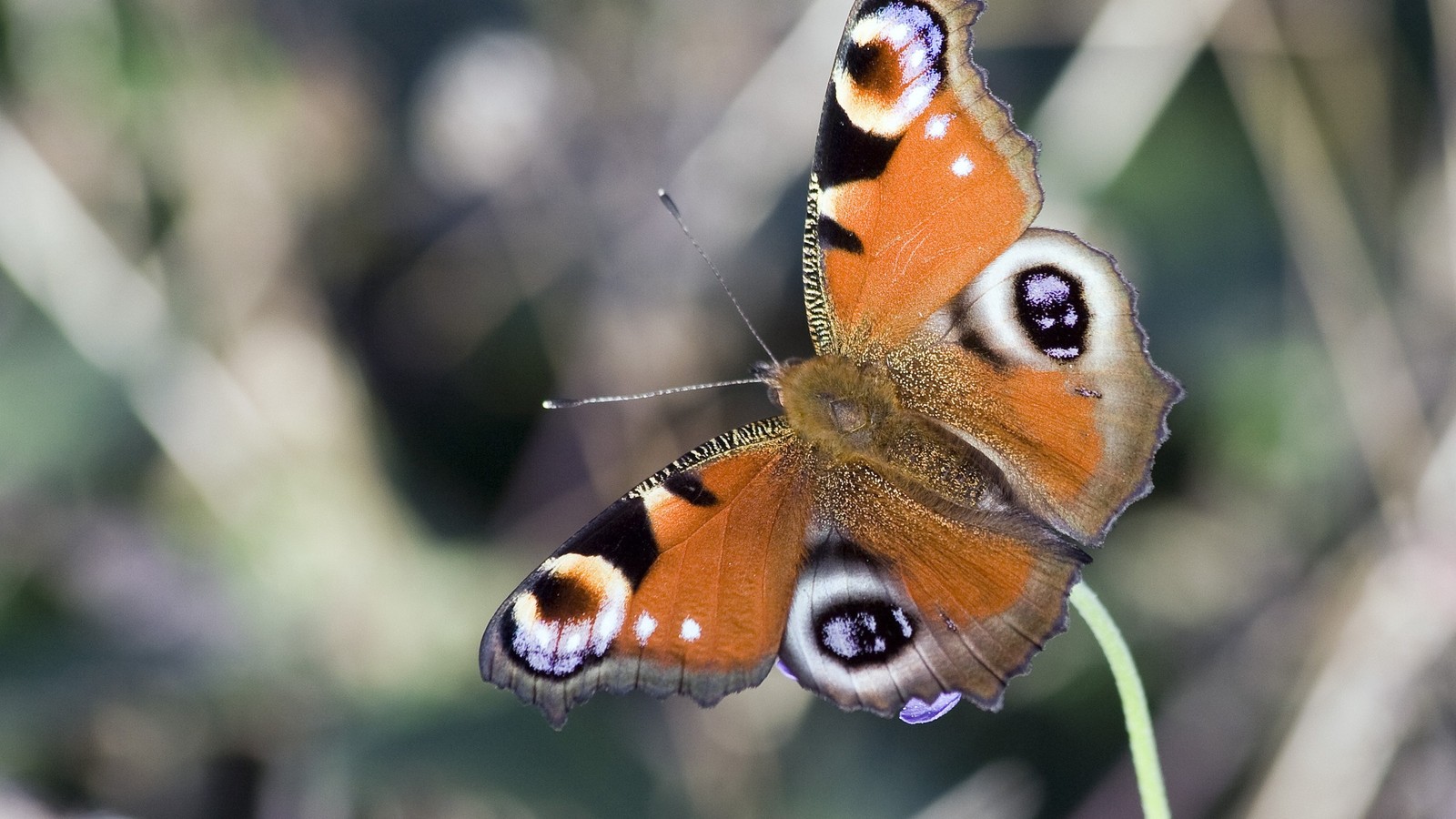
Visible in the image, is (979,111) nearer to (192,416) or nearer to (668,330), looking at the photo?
(668,330)

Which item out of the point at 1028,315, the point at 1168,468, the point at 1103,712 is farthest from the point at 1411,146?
the point at 1028,315

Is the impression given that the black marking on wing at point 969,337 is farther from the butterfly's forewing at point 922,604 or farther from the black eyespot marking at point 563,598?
the black eyespot marking at point 563,598

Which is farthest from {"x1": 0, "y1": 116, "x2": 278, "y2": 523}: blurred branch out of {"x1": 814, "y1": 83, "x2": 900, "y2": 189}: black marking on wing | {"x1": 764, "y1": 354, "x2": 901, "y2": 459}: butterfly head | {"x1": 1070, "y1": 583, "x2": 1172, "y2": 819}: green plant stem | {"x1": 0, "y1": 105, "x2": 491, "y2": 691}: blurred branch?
{"x1": 1070, "y1": 583, "x2": 1172, "y2": 819}: green plant stem

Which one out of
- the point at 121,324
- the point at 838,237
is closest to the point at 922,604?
the point at 838,237

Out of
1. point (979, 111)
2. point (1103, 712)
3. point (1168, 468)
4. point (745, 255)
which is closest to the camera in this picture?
point (979, 111)

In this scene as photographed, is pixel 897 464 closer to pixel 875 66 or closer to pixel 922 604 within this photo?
pixel 922 604

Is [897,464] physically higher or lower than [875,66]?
lower

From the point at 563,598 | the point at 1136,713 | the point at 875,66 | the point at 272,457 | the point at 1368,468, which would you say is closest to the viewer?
the point at 1136,713
